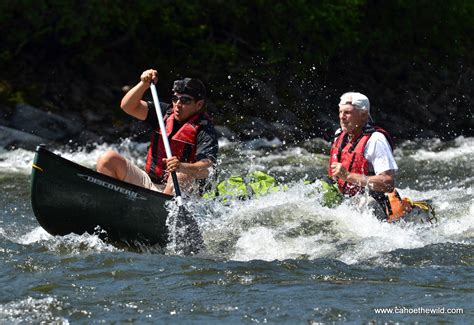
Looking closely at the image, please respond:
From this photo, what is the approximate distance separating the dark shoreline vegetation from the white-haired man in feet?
23.2

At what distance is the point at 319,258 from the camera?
764 cm

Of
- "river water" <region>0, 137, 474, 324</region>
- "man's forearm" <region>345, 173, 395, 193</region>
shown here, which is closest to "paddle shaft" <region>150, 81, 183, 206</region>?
"river water" <region>0, 137, 474, 324</region>

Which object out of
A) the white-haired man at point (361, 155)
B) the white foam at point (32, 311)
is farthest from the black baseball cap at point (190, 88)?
the white foam at point (32, 311)

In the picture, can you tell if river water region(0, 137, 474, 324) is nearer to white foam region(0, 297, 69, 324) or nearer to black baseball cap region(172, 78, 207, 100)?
white foam region(0, 297, 69, 324)

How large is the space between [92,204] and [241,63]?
9.82 meters

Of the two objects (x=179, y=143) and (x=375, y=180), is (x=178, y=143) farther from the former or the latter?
(x=375, y=180)

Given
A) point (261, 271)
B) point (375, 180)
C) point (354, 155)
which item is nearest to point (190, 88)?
point (354, 155)

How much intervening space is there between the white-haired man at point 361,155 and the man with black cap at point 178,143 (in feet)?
3.38

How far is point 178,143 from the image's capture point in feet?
27.2

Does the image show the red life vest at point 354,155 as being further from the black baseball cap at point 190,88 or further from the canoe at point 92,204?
the canoe at point 92,204

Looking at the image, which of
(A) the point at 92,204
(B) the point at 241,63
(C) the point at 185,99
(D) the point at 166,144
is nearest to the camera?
(A) the point at 92,204

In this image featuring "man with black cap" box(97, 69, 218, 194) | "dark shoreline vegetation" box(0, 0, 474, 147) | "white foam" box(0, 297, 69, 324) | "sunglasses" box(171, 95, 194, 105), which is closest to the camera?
"white foam" box(0, 297, 69, 324)

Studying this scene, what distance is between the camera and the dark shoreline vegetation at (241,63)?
15.7 meters

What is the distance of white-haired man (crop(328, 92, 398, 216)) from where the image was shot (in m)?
8.02
